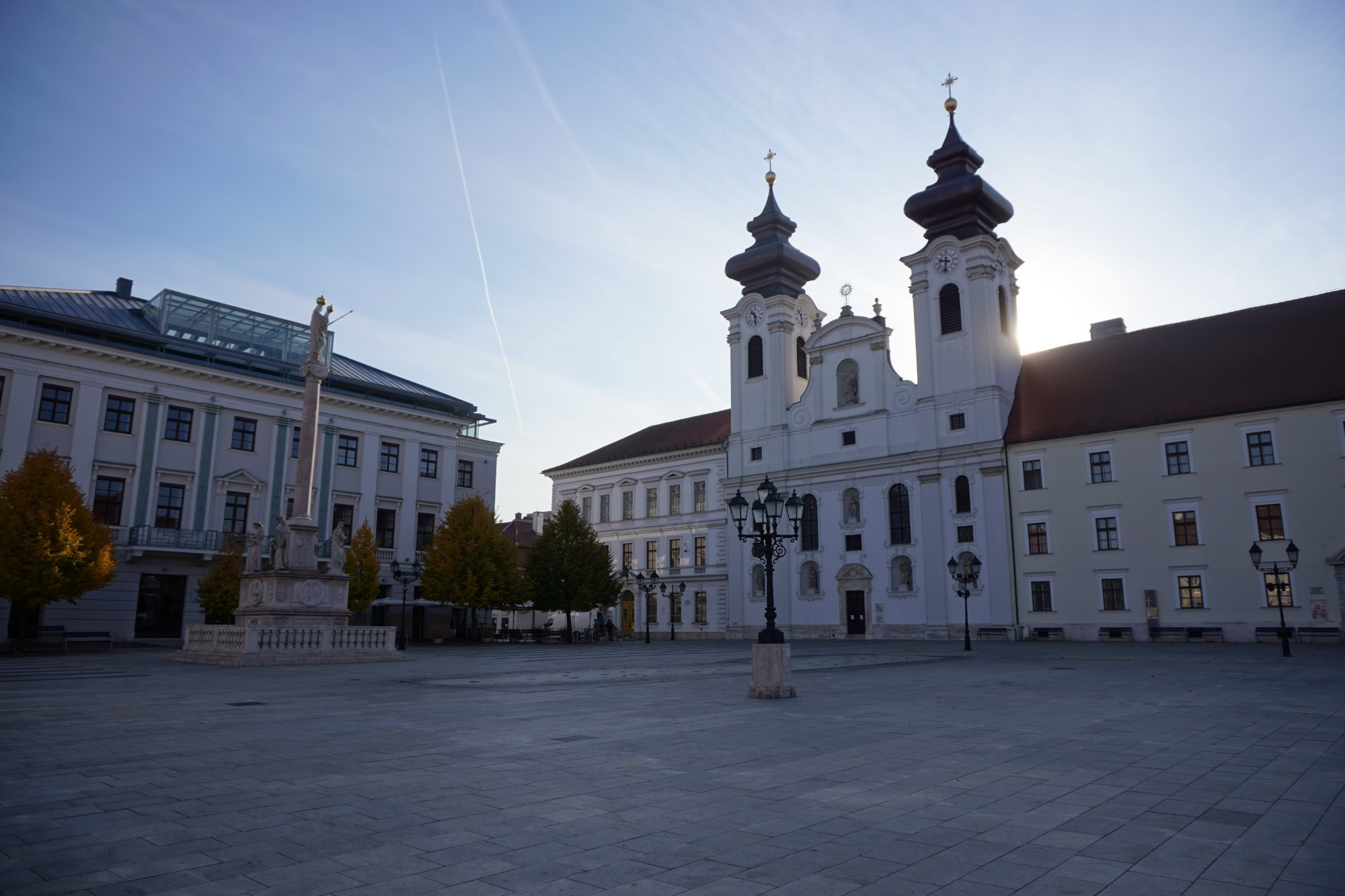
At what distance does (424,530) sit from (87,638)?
1704cm

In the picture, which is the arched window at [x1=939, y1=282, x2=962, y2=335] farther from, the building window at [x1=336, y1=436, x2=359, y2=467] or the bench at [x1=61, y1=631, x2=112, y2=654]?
the bench at [x1=61, y1=631, x2=112, y2=654]

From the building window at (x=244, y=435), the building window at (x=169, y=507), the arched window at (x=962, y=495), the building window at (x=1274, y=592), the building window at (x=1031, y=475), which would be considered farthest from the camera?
the arched window at (x=962, y=495)

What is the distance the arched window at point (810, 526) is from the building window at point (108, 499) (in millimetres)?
35290

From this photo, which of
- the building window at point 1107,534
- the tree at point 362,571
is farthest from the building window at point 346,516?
the building window at point 1107,534

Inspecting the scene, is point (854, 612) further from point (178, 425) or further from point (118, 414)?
point (118, 414)

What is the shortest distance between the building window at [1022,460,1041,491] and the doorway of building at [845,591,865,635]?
11.3m

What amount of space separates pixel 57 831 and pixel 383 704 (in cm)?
820

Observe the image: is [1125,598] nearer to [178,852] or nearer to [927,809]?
[927,809]

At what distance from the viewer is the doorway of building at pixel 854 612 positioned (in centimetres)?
5041

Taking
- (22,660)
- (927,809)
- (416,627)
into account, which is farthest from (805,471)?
(927,809)

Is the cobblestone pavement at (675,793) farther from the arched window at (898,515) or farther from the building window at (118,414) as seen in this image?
the arched window at (898,515)

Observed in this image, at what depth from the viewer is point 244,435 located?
139 feet

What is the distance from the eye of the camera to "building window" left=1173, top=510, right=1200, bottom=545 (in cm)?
3919

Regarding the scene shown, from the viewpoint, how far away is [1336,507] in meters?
35.2
